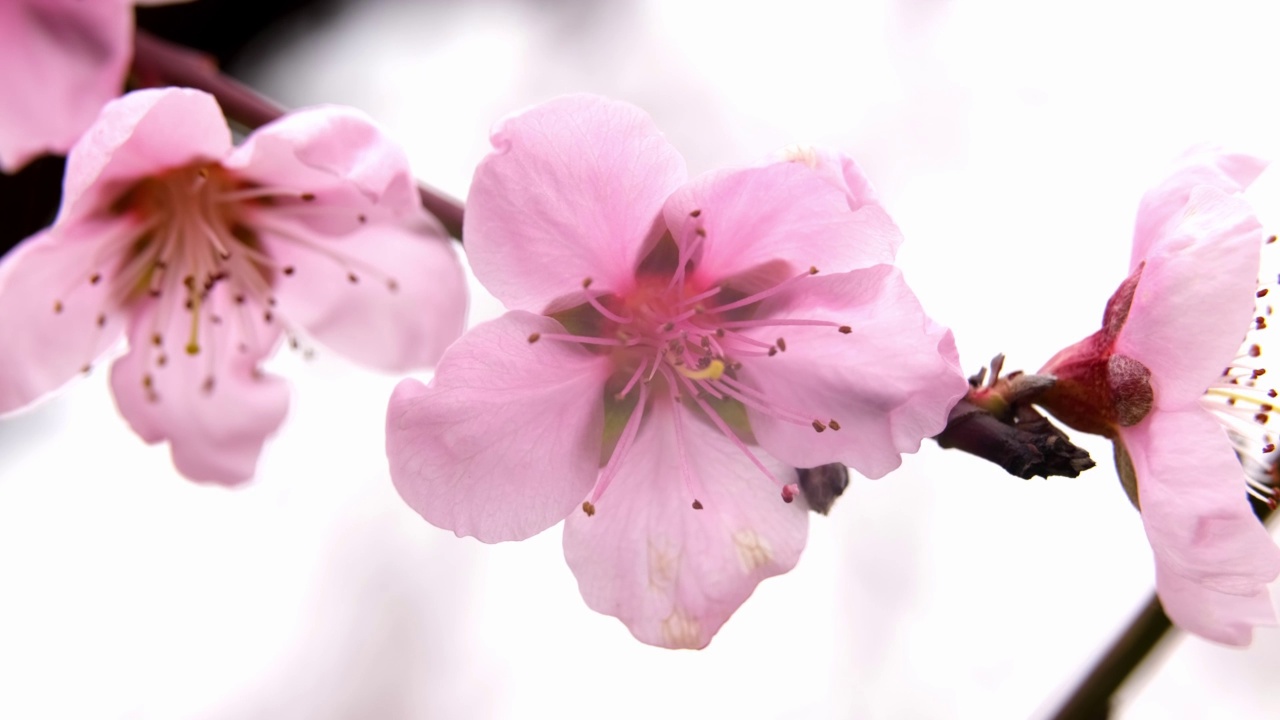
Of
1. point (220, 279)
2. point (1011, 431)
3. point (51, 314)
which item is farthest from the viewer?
point (220, 279)

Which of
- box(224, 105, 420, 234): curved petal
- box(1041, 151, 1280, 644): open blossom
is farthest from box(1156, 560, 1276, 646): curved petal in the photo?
box(224, 105, 420, 234): curved petal

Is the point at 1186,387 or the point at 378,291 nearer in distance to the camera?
the point at 1186,387

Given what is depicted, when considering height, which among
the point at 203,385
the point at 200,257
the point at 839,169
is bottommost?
the point at 203,385

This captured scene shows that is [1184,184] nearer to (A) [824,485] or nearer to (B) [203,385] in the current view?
(A) [824,485]

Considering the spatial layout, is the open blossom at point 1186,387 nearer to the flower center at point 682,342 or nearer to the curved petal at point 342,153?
the flower center at point 682,342

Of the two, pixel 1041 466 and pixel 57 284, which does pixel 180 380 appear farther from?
pixel 1041 466

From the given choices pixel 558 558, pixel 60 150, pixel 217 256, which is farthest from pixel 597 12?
pixel 60 150

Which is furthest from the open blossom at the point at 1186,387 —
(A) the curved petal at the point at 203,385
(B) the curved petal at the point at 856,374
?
(A) the curved petal at the point at 203,385

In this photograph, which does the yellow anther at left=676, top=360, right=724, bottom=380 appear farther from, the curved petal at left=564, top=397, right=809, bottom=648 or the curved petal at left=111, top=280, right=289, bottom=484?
the curved petal at left=111, top=280, right=289, bottom=484

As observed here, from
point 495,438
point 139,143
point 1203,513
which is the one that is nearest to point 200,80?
point 139,143
